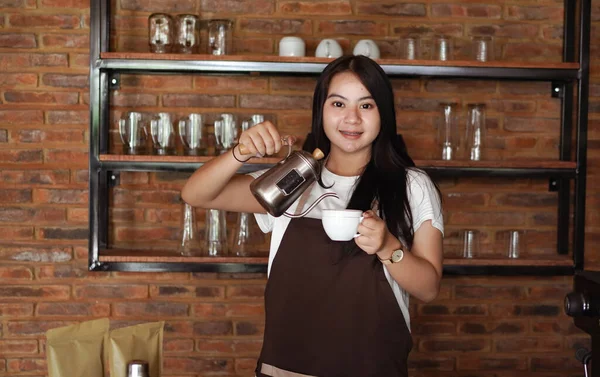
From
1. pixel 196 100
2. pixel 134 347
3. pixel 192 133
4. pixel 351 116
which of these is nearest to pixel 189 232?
pixel 192 133

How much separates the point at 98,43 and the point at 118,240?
0.69m

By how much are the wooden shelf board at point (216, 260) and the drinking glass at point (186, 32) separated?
681 millimetres

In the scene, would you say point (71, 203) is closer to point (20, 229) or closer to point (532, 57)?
point (20, 229)

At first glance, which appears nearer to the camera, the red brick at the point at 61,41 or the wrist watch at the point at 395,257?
the wrist watch at the point at 395,257

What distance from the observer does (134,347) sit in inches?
51.5

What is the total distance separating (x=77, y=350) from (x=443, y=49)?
1.73 meters

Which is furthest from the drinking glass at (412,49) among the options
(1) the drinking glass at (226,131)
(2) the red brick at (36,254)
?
(2) the red brick at (36,254)

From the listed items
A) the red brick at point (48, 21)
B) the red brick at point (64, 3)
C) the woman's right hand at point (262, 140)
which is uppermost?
the red brick at point (64, 3)

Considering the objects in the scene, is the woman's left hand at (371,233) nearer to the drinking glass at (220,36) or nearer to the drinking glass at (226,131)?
the drinking glass at (226,131)

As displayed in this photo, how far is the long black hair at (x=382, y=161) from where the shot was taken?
1.71 m

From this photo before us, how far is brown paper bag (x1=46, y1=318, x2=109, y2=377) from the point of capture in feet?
4.13

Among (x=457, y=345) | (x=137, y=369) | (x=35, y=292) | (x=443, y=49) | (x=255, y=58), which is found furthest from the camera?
(x=457, y=345)

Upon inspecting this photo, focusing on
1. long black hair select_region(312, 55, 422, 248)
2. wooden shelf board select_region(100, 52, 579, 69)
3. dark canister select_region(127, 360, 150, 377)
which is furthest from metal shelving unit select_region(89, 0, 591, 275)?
dark canister select_region(127, 360, 150, 377)

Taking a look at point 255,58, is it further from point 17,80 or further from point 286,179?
point 286,179
